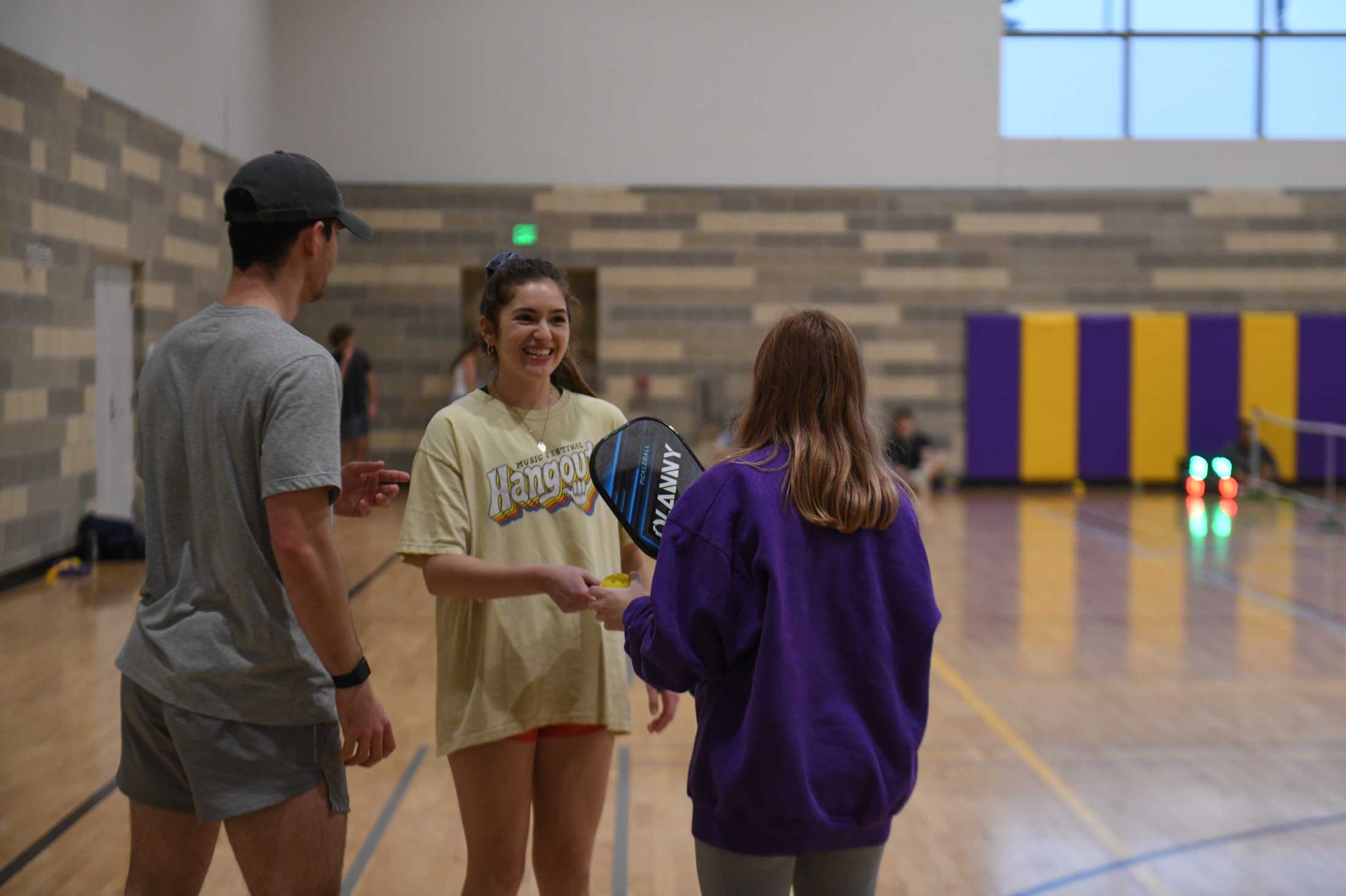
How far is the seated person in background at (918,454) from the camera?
13.6m

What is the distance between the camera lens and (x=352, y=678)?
182cm

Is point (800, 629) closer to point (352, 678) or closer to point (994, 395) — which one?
point (352, 678)

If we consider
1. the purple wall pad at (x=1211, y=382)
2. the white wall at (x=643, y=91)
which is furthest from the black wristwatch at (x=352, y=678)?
the purple wall pad at (x=1211, y=382)

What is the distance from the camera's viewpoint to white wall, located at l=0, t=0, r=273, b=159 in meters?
8.82

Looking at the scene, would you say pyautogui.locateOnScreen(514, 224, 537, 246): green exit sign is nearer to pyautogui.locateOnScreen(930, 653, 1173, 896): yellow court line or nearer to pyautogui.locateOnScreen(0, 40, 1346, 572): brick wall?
pyautogui.locateOnScreen(0, 40, 1346, 572): brick wall

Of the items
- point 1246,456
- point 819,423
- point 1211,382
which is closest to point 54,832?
point 819,423

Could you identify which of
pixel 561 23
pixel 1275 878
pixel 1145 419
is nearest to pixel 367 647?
pixel 1275 878

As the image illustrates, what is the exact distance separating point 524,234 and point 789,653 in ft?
43.9

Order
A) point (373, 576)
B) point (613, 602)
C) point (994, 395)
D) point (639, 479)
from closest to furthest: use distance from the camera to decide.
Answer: point (613, 602)
point (639, 479)
point (373, 576)
point (994, 395)

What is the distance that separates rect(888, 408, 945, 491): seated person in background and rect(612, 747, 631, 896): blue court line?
28.0 ft

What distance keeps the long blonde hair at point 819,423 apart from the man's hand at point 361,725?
68cm

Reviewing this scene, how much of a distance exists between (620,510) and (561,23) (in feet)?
43.8

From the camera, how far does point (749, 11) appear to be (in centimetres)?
1458

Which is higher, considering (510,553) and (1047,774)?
(510,553)
